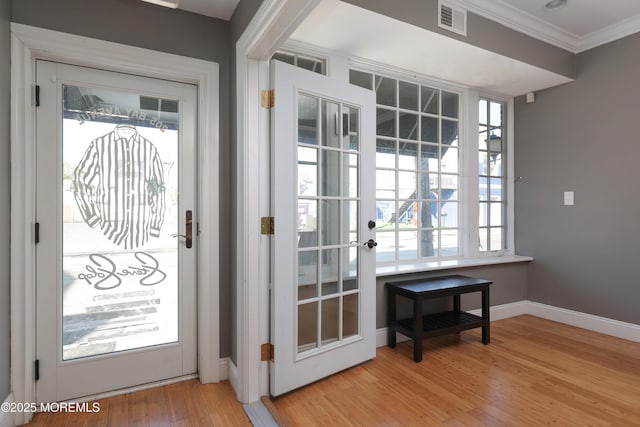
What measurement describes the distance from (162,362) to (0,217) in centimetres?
122

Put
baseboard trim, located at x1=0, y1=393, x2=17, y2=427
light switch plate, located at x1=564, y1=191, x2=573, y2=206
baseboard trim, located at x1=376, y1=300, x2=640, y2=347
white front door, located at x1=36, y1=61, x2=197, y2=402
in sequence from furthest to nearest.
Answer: light switch plate, located at x1=564, y1=191, x2=573, y2=206 → baseboard trim, located at x1=376, y1=300, x2=640, y2=347 → white front door, located at x1=36, y1=61, x2=197, y2=402 → baseboard trim, located at x1=0, y1=393, x2=17, y2=427

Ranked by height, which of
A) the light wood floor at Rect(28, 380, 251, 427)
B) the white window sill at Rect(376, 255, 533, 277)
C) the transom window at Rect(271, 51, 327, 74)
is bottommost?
the light wood floor at Rect(28, 380, 251, 427)

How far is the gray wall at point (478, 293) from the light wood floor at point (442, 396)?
13.6 inches

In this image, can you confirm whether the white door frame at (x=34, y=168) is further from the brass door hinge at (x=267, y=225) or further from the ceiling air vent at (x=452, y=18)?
the ceiling air vent at (x=452, y=18)

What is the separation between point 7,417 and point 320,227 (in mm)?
1896

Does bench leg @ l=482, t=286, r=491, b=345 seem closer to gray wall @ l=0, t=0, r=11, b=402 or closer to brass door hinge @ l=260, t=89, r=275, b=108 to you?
brass door hinge @ l=260, t=89, r=275, b=108

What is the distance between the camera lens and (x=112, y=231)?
2135 millimetres

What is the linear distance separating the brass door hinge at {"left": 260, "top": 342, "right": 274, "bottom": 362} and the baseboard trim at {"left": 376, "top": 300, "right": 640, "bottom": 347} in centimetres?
108

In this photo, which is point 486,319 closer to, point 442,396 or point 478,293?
point 478,293

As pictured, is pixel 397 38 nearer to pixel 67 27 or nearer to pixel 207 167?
pixel 207 167

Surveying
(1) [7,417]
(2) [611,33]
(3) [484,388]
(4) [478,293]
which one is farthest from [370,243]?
(2) [611,33]

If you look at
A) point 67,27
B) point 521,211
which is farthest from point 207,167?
point 521,211

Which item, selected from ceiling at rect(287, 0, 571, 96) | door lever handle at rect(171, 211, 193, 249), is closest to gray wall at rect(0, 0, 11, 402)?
door lever handle at rect(171, 211, 193, 249)

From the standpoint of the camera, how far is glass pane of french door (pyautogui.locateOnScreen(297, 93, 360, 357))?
7.30 ft
